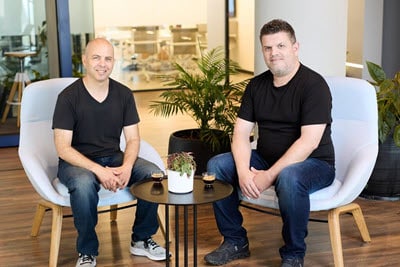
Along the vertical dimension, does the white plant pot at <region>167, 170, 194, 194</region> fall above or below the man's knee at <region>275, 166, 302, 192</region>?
above

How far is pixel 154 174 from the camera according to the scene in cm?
338

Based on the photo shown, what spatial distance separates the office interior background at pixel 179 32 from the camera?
4.87m

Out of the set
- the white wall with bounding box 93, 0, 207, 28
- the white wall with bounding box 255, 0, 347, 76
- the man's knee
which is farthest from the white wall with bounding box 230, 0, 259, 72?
the man's knee

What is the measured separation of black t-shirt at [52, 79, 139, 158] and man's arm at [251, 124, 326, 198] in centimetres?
85

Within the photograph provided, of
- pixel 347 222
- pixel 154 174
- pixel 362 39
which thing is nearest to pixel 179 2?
pixel 362 39

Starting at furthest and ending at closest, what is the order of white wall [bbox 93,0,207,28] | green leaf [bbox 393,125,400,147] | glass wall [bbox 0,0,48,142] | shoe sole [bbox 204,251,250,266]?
white wall [bbox 93,0,207,28], glass wall [bbox 0,0,48,142], green leaf [bbox 393,125,400,147], shoe sole [bbox 204,251,250,266]

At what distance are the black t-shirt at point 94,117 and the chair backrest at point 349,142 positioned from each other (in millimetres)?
831

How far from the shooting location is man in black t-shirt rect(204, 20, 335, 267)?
11.4ft

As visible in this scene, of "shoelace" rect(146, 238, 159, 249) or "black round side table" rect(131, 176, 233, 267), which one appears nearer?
"black round side table" rect(131, 176, 233, 267)

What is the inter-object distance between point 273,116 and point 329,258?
0.85 m

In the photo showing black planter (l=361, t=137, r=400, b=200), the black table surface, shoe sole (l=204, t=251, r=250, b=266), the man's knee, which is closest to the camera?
the black table surface

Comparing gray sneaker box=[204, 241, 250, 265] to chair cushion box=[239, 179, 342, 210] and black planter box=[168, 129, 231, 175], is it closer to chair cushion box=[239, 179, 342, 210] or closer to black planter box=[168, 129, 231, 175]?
chair cushion box=[239, 179, 342, 210]

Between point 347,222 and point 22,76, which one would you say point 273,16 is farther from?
point 22,76

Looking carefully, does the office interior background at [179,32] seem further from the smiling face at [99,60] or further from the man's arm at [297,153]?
the smiling face at [99,60]
